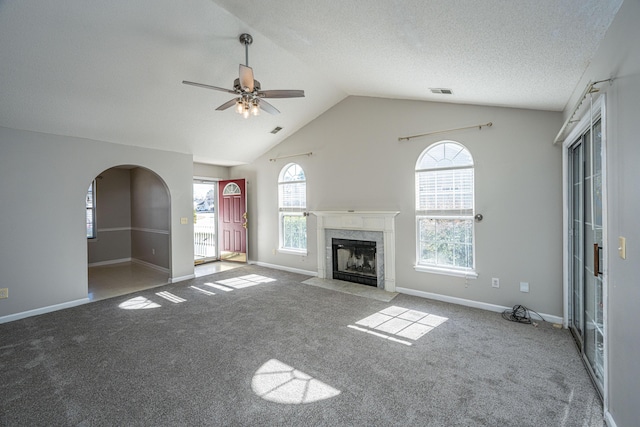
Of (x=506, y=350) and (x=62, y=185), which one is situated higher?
(x=62, y=185)

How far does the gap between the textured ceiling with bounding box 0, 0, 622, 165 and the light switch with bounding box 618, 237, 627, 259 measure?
1.29 m

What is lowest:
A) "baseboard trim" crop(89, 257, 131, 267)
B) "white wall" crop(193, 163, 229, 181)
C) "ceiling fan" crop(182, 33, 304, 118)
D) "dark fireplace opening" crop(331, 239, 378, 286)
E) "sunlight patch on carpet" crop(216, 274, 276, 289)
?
"sunlight patch on carpet" crop(216, 274, 276, 289)

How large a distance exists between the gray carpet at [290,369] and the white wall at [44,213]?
430mm

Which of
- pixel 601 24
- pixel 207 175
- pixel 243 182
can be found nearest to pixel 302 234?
pixel 243 182

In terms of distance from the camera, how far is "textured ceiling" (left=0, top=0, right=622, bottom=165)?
1.92m

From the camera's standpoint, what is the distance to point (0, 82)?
2947 mm

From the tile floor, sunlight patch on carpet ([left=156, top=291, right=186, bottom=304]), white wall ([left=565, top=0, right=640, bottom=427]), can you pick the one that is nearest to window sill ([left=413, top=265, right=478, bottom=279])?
white wall ([left=565, top=0, right=640, bottom=427])

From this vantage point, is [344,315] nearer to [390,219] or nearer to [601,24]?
[390,219]

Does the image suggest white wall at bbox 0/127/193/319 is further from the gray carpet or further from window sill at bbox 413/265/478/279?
window sill at bbox 413/265/478/279

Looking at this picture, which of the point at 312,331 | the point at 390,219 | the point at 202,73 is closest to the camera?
the point at 312,331

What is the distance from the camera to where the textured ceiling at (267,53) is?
1.92m

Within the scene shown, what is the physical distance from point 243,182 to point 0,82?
13.6 feet

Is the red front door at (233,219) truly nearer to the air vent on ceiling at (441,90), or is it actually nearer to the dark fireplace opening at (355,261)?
the dark fireplace opening at (355,261)

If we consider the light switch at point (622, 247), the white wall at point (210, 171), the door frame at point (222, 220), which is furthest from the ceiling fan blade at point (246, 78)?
the white wall at point (210, 171)
